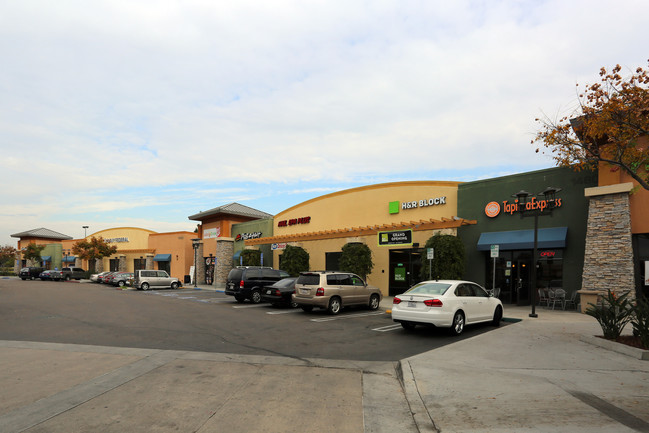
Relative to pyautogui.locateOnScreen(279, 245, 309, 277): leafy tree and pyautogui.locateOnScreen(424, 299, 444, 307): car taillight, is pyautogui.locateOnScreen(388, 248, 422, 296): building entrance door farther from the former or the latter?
pyautogui.locateOnScreen(424, 299, 444, 307): car taillight

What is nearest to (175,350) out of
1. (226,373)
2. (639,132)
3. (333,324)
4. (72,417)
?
(226,373)

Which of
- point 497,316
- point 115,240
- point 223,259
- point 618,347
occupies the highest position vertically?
point 115,240

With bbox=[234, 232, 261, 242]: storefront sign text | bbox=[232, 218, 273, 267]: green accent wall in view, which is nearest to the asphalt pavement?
bbox=[232, 218, 273, 267]: green accent wall

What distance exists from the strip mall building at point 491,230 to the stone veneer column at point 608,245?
33 mm

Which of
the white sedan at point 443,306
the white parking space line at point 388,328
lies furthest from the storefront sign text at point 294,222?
the white sedan at point 443,306

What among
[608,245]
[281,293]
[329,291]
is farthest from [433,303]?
[608,245]

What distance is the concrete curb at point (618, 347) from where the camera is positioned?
8.36 metres

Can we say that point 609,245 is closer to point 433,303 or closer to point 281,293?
point 433,303

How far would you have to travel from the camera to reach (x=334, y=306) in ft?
55.0

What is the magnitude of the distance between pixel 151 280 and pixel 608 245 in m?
32.7

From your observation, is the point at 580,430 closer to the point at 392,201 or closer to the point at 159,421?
the point at 159,421

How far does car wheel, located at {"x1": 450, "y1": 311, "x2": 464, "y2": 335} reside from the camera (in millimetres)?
11629

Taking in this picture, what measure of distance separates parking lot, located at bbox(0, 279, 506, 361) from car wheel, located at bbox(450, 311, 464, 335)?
227 millimetres

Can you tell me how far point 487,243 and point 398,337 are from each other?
10.7 metres
